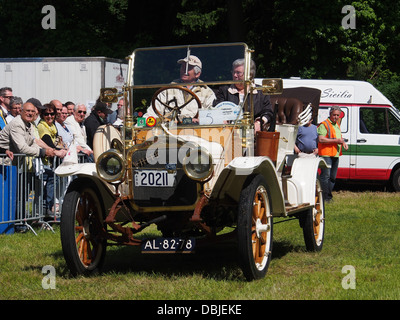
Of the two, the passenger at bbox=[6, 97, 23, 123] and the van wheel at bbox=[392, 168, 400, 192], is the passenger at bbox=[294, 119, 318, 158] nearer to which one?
the van wheel at bbox=[392, 168, 400, 192]

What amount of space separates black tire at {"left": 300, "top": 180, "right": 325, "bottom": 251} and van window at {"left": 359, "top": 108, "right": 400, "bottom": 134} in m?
8.58

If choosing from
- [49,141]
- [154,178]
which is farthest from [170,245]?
[49,141]

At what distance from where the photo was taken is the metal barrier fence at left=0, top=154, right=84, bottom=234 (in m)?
10.9

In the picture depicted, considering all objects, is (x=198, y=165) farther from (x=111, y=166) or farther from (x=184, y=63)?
(x=184, y=63)

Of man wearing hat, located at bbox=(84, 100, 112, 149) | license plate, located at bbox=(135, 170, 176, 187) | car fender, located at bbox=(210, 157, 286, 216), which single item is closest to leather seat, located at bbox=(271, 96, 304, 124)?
car fender, located at bbox=(210, 157, 286, 216)

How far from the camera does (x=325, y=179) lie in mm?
15406

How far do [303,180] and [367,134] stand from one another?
9.19m

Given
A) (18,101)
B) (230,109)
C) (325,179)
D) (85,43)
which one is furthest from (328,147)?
(85,43)

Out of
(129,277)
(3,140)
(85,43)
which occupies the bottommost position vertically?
(129,277)
